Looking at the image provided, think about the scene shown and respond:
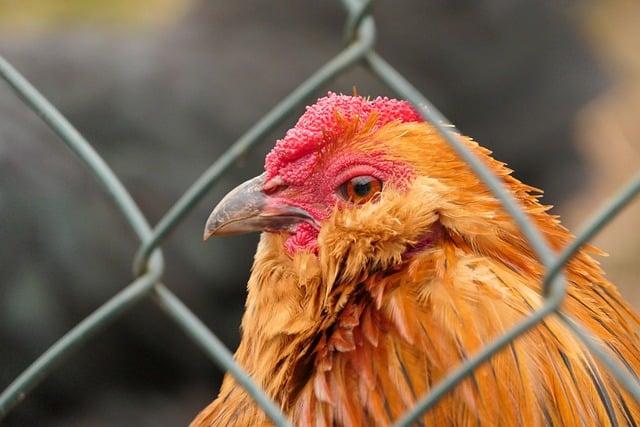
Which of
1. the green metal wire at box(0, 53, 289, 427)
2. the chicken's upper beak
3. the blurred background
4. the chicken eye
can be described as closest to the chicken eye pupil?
the chicken eye

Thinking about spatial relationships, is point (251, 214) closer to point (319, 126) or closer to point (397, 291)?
point (319, 126)

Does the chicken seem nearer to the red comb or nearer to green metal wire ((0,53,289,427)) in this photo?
the red comb

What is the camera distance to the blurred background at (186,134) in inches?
166

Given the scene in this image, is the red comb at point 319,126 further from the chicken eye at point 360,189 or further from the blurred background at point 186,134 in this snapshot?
the blurred background at point 186,134

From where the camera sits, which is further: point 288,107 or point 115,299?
point 115,299

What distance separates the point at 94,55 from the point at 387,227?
3120mm

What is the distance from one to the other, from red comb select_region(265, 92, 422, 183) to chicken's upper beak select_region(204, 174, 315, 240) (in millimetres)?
57

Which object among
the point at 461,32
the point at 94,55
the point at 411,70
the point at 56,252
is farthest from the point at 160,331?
the point at 461,32

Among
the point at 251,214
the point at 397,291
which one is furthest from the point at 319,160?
the point at 397,291

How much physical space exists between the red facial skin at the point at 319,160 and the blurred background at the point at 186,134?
2004 millimetres

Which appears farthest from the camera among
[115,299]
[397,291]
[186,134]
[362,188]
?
[186,134]

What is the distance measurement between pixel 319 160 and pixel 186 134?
245cm

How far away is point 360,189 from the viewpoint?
2021 millimetres

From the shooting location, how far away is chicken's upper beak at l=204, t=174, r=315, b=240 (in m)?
2.07
